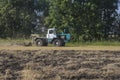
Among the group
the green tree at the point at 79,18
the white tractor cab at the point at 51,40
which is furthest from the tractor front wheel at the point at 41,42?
the green tree at the point at 79,18

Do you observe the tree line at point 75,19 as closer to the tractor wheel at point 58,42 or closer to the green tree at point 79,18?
the green tree at point 79,18

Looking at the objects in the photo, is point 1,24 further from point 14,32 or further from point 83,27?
point 83,27

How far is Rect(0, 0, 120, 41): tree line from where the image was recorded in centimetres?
5672

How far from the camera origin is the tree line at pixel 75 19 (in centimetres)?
5672

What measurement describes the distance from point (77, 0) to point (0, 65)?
41.6 metres

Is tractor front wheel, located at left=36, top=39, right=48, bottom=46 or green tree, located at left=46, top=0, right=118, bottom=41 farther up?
green tree, located at left=46, top=0, right=118, bottom=41

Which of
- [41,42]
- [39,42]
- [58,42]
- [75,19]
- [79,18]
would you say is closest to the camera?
[58,42]

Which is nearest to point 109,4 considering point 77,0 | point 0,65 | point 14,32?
point 77,0

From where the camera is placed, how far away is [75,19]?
56750mm

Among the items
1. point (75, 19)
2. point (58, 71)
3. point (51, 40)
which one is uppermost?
point (75, 19)

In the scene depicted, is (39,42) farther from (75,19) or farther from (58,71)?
(58,71)

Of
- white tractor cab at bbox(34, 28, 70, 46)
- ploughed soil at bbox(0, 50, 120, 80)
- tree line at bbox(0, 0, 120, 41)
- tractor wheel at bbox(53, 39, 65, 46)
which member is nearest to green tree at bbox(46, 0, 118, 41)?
tree line at bbox(0, 0, 120, 41)

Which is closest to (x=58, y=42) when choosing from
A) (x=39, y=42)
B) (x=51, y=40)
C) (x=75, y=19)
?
(x=51, y=40)

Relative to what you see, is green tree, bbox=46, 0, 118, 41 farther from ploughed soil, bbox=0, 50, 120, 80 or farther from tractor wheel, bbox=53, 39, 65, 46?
ploughed soil, bbox=0, 50, 120, 80
